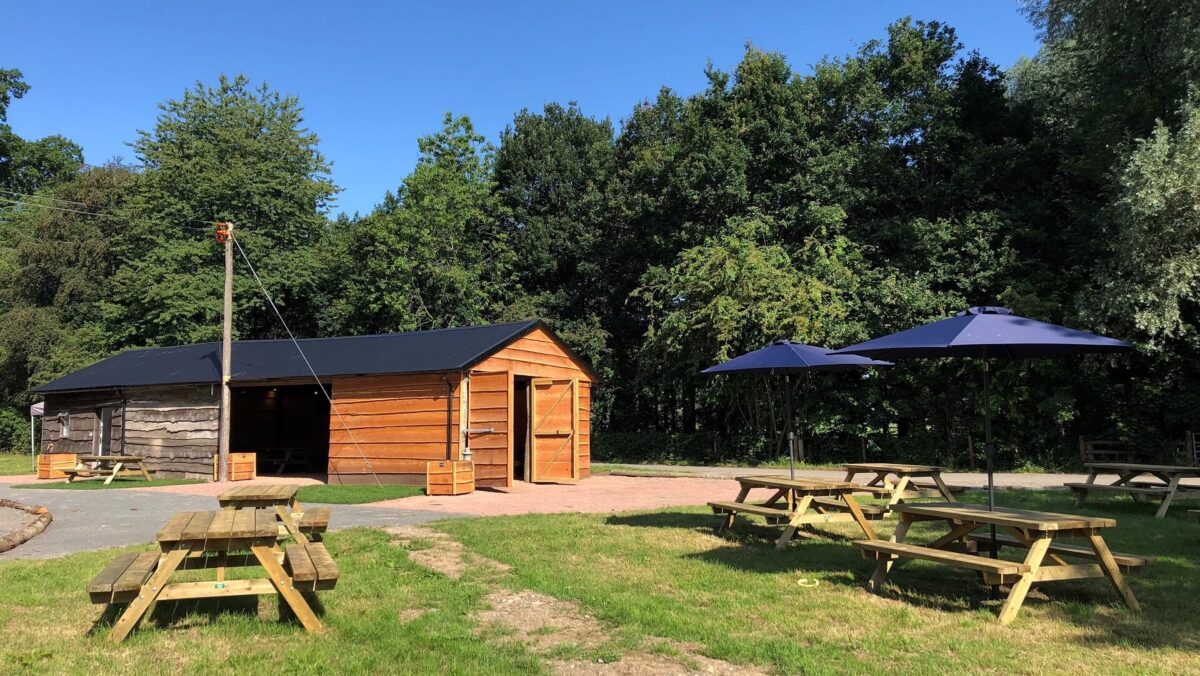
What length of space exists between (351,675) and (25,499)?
12694 mm

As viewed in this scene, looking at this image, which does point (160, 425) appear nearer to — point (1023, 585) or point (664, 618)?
point (664, 618)

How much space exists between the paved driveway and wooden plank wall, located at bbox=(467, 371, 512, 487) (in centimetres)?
375

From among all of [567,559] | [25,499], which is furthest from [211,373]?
[567,559]

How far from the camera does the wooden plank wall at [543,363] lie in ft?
52.1

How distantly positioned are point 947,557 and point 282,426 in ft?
71.3

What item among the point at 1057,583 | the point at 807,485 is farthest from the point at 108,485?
the point at 1057,583

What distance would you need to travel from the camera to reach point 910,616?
4.79 metres

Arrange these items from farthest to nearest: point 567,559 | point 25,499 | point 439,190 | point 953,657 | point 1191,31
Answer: point 439,190 → point 1191,31 → point 25,499 → point 567,559 → point 953,657

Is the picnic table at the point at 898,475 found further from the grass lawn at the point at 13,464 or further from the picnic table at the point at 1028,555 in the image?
the grass lawn at the point at 13,464

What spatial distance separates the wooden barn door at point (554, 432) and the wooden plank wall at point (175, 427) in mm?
7740

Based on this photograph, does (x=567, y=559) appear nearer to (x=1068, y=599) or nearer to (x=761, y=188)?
(x=1068, y=599)

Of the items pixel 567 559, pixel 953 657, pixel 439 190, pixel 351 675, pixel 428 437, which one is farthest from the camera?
pixel 439 190

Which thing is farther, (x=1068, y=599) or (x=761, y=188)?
(x=761, y=188)

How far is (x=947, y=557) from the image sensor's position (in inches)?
195
